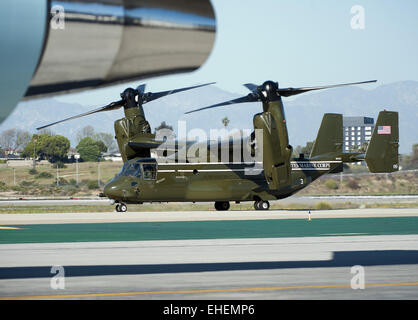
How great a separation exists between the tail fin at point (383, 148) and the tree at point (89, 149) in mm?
90900

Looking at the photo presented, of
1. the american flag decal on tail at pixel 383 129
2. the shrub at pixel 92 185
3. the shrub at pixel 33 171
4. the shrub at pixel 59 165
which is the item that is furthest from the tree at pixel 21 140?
the american flag decal on tail at pixel 383 129

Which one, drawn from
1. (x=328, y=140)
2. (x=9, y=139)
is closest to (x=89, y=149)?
(x=9, y=139)

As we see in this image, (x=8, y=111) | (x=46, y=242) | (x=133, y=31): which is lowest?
(x=46, y=242)

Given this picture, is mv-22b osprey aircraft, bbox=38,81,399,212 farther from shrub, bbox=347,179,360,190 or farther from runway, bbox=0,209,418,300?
shrub, bbox=347,179,360,190

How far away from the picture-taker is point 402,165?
95.1 m

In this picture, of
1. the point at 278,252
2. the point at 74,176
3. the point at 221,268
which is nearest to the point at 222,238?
the point at 278,252

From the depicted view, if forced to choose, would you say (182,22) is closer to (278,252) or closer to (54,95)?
(54,95)

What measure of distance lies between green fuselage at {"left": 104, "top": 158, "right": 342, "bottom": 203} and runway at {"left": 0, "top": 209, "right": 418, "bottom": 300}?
7374 millimetres

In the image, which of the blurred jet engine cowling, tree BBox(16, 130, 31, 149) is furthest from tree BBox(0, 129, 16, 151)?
the blurred jet engine cowling

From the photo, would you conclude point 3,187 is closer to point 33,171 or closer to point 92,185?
point 92,185

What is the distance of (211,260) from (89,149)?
445ft

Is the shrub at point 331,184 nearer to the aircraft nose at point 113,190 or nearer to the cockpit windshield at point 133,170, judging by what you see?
the cockpit windshield at point 133,170

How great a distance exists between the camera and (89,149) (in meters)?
150
